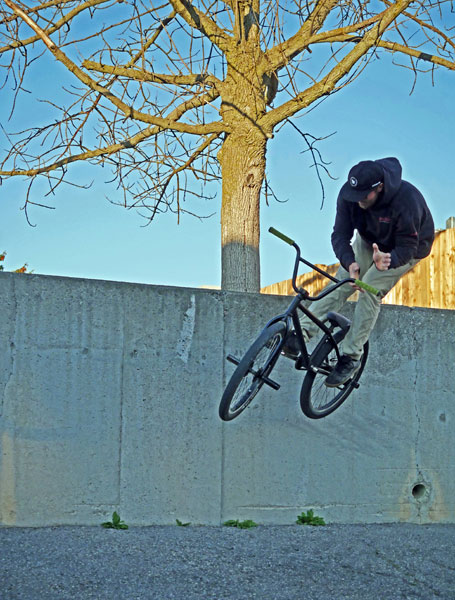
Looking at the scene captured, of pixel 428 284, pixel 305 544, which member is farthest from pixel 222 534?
pixel 428 284

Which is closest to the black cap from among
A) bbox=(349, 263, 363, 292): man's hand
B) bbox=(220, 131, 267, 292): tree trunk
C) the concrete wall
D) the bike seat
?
bbox=(349, 263, 363, 292): man's hand

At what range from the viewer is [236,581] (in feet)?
17.9

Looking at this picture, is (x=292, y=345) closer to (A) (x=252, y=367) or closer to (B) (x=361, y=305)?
(A) (x=252, y=367)

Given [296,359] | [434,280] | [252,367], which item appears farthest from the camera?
[434,280]

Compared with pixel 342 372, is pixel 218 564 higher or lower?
lower

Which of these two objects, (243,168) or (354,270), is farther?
(243,168)

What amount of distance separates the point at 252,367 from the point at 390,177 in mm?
1544

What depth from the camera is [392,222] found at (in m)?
5.27

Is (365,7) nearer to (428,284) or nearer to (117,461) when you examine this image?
(428,284)

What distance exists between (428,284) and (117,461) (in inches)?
181

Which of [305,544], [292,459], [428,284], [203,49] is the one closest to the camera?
[305,544]

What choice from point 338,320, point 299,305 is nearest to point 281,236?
point 299,305

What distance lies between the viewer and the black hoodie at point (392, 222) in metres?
5.15

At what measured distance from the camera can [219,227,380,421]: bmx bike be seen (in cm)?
444
